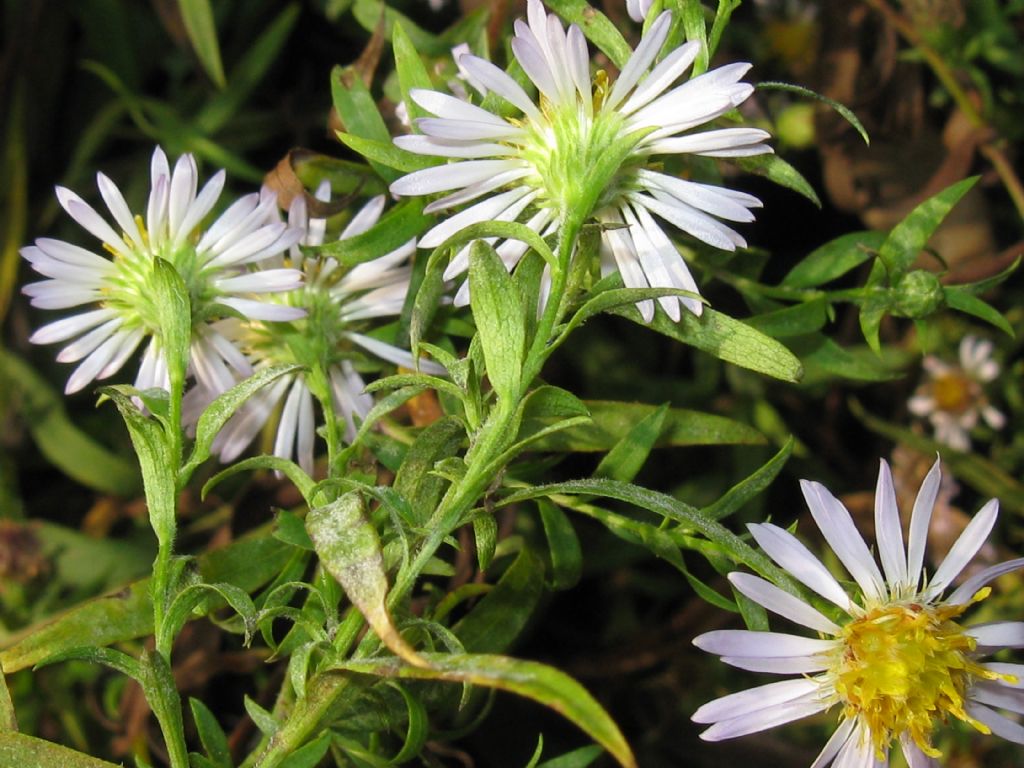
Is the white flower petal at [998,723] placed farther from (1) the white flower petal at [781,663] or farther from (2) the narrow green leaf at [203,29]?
(2) the narrow green leaf at [203,29]

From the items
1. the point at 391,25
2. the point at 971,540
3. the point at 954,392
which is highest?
the point at 954,392

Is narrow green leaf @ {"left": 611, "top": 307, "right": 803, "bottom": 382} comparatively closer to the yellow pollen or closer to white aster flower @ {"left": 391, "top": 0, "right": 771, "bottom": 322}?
white aster flower @ {"left": 391, "top": 0, "right": 771, "bottom": 322}

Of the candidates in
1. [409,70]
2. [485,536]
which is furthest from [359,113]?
[485,536]

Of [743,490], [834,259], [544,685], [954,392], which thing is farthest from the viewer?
[954,392]

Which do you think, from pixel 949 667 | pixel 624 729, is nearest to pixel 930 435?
pixel 624 729

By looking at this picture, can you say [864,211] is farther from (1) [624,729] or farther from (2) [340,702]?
(2) [340,702]

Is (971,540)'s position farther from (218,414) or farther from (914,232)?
(218,414)

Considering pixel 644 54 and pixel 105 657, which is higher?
pixel 644 54
